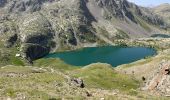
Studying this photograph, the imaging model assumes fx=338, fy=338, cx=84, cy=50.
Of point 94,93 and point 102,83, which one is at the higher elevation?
point 94,93

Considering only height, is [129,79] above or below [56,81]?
below

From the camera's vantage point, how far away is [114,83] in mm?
123000

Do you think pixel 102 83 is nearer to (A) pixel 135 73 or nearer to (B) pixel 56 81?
(A) pixel 135 73

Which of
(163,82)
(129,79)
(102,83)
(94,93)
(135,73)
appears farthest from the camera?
(135,73)

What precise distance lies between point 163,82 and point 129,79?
5955 centimetres

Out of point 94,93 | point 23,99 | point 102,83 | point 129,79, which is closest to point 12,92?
point 23,99

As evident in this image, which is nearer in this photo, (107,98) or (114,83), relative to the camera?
(107,98)

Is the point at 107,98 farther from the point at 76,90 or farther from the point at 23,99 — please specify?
the point at 23,99

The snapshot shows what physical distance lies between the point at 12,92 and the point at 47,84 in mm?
8116

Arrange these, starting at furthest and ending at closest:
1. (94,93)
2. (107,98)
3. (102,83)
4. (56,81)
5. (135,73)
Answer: (135,73), (102,83), (56,81), (94,93), (107,98)

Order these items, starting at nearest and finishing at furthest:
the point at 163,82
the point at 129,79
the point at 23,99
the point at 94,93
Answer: the point at 23,99 < the point at 94,93 < the point at 163,82 < the point at 129,79

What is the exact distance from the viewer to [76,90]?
46.1 metres

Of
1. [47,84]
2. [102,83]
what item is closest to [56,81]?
[47,84]

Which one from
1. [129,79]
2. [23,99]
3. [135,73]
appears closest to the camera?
[23,99]
